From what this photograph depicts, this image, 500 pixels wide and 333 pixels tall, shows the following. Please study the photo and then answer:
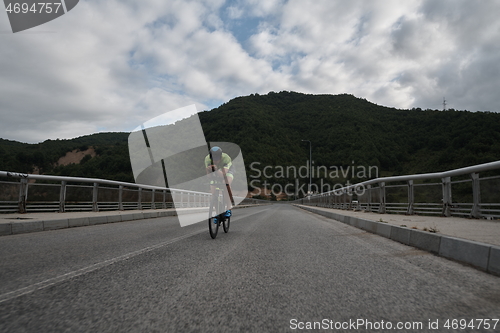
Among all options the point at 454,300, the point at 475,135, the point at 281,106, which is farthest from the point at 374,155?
the point at 454,300

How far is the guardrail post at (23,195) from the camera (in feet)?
32.2

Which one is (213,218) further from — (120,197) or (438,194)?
(120,197)

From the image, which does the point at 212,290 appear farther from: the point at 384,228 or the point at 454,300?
the point at 384,228

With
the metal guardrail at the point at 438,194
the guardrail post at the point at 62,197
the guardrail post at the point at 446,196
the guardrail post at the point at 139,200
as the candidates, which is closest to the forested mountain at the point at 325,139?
the guardrail post at the point at 139,200

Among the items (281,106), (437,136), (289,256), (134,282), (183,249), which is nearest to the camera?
(134,282)

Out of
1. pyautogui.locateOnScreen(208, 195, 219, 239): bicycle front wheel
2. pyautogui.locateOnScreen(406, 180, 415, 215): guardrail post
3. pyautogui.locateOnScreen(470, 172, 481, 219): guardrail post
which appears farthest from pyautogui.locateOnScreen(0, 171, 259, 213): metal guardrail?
pyautogui.locateOnScreen(470, 172, 481, 219): guardrail post

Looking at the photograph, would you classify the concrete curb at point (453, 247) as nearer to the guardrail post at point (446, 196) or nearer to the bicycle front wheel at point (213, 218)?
the bicycle front wheel at point (213, 218)

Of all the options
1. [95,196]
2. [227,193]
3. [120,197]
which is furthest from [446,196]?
[120,197]

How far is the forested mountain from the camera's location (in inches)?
1516

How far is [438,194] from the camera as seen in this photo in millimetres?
9812

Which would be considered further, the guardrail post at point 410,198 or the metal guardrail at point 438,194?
the guardrail post at point 410,198

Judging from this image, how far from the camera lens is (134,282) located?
114 inches

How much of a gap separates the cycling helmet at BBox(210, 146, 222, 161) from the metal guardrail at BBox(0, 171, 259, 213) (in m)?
6.84

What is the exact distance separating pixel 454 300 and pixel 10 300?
11.0 feet
